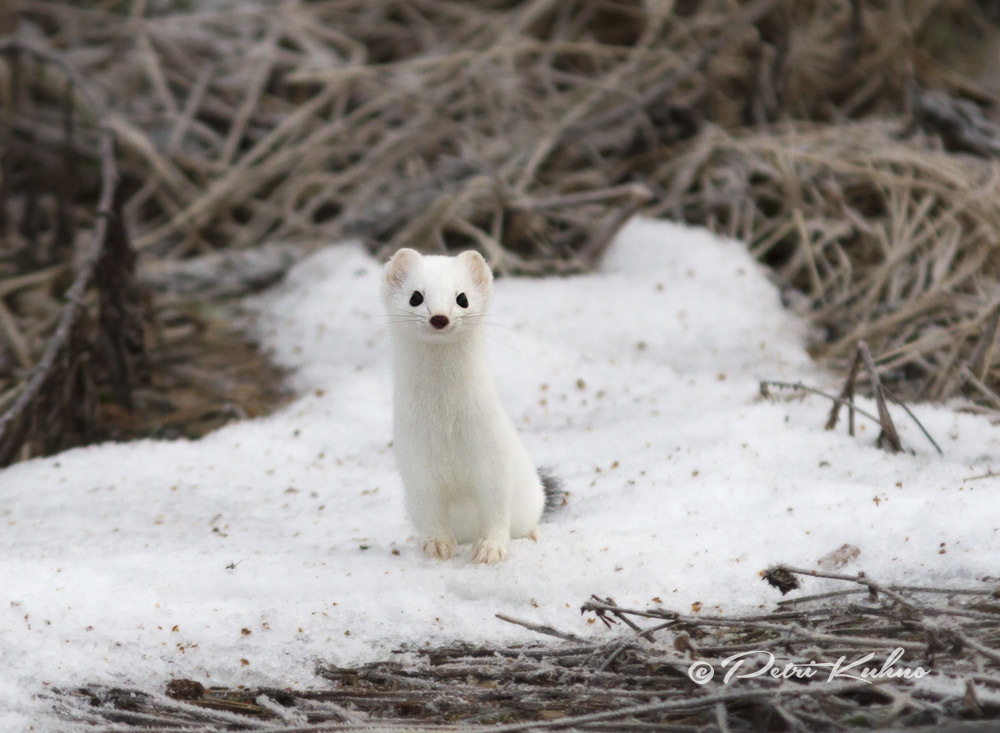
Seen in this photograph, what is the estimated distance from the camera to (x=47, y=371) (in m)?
4.14

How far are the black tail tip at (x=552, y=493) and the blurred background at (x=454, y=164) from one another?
1.37 m

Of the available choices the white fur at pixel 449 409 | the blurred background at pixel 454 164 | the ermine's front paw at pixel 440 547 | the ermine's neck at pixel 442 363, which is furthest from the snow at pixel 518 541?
the ermine's neck at pixel 442 363

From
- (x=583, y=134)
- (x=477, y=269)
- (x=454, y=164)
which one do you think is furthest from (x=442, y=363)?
(x=583, y=134)

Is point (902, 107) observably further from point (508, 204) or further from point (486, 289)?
point (486, 289)

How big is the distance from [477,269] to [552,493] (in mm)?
933

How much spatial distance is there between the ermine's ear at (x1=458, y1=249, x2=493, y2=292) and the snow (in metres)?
0.45

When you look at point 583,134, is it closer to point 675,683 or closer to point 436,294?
point 436,294

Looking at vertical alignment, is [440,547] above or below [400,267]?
below

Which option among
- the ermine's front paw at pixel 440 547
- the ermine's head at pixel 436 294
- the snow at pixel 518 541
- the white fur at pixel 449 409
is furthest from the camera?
the ermine's front paw at pixel 440 547

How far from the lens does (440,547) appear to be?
10.1ft

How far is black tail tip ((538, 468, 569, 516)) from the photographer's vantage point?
139 inches

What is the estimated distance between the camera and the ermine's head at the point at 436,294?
281 centimetres

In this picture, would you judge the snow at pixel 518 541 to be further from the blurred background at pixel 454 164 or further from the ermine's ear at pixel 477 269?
the ermine's ear at pixel 477 269

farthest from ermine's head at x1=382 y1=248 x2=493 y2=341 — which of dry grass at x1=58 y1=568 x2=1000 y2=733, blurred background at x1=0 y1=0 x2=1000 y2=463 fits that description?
blurred background at x1=0 y1=0 x2=1000 y2=463
